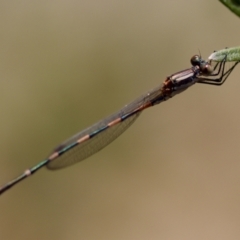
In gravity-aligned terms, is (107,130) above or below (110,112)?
below

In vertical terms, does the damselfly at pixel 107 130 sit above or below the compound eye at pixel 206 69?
above

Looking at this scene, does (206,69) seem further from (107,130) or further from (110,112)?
(110,112)

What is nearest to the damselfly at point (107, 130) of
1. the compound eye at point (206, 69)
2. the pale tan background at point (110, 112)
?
the compound eye at point (206, 69)

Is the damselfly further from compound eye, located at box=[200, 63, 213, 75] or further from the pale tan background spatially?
the pale tan background

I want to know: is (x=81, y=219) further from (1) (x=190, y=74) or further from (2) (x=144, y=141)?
(1) (x=190, y=74)

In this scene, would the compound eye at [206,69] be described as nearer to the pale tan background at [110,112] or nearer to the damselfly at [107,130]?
the damselfly at [107,130]

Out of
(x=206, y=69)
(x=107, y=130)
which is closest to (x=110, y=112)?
(x=107, y=130)

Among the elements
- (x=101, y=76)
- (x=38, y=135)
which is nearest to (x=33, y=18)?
(x=101, y=76)

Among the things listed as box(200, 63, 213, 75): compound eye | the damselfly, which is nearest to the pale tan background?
the damselfly

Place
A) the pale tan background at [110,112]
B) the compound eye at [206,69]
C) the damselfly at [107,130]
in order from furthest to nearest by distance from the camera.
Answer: the pale tan background at [110,112]
the damselfly at [107,130]
the compound eye at [206,69]

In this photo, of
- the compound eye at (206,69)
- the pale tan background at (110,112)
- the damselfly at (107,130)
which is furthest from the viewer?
the pale tan background at (110,112)
